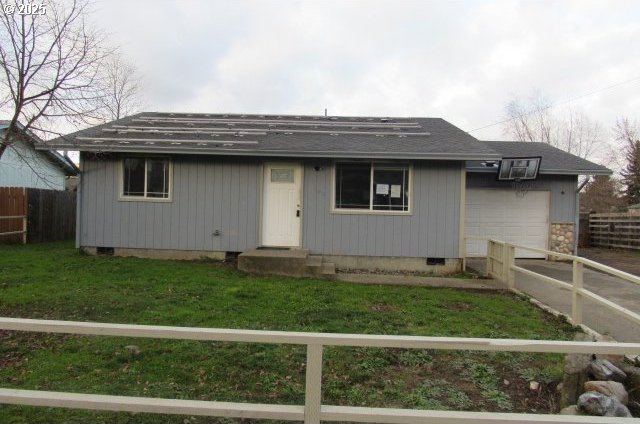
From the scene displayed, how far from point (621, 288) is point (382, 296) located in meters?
5.06

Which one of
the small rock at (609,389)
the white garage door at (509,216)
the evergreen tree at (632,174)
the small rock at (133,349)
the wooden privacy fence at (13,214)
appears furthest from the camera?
the evergreen tree at (632,174)

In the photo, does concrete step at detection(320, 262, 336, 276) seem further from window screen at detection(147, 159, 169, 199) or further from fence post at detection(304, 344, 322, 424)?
fence post at detection(304, 344, 322, 424)

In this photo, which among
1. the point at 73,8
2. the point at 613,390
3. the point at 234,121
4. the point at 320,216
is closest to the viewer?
the point at 613,390

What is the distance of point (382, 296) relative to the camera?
7.21 meters

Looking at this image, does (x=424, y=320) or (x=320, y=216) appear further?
(x=320, y=216)

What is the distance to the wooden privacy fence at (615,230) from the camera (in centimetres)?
1672

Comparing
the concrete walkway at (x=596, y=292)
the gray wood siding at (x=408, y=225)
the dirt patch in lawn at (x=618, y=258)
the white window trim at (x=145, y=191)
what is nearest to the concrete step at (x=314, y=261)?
the gray wood siding at (x=408, y=225)

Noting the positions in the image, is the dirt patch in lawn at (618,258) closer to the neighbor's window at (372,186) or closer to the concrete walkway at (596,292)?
the concrete walkway at (596,292)

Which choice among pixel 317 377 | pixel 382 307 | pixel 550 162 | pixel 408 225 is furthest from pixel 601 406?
pixel 550 162

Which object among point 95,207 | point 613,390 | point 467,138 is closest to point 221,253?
point 95,207

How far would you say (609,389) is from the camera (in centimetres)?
355

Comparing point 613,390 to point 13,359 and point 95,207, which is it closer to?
point 13,359

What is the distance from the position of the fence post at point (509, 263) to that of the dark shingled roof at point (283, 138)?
2.13 meters

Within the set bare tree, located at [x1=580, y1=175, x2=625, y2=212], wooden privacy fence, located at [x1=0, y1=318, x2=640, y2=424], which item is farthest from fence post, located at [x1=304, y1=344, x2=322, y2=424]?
bare tree, located at [x1=580, y1=175, x2=625, y2=212]
